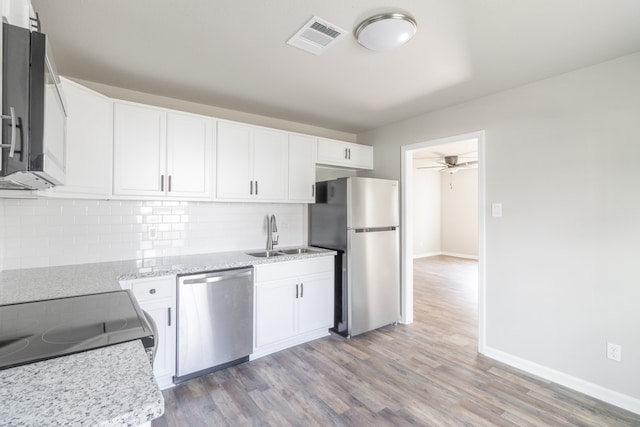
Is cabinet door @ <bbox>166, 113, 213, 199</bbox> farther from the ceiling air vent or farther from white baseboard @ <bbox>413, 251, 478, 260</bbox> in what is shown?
white baseboard @ <bbox>413, 251, 478, 260</bbox>

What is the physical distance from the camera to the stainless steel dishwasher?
2406 millimetres

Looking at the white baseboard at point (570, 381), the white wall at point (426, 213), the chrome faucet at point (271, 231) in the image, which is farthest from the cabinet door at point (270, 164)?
the white wall at point (426, 213)

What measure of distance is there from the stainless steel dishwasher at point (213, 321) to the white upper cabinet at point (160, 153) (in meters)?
0.84

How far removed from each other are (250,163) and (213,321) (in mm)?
1547

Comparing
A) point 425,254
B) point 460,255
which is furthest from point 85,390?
point 460,255

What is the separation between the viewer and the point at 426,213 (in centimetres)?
860

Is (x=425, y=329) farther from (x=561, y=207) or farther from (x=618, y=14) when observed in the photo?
(x=618, y=14)

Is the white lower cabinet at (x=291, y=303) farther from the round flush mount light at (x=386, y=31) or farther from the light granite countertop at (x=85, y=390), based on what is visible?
the round flush mount light at (x=386, y=31)

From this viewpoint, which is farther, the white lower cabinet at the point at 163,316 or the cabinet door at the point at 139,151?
the cabinet door at the point at 139,151

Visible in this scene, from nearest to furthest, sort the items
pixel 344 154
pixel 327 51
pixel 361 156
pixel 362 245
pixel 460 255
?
pixel 327 51, pixel 362 245, pixel 344 154, pixel 361 156, pixel 460 255

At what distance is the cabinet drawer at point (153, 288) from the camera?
2.22 m

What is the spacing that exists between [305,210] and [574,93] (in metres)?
2.82

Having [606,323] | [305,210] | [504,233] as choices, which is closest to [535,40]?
[504,233]

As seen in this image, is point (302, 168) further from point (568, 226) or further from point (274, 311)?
point (568, 226)
